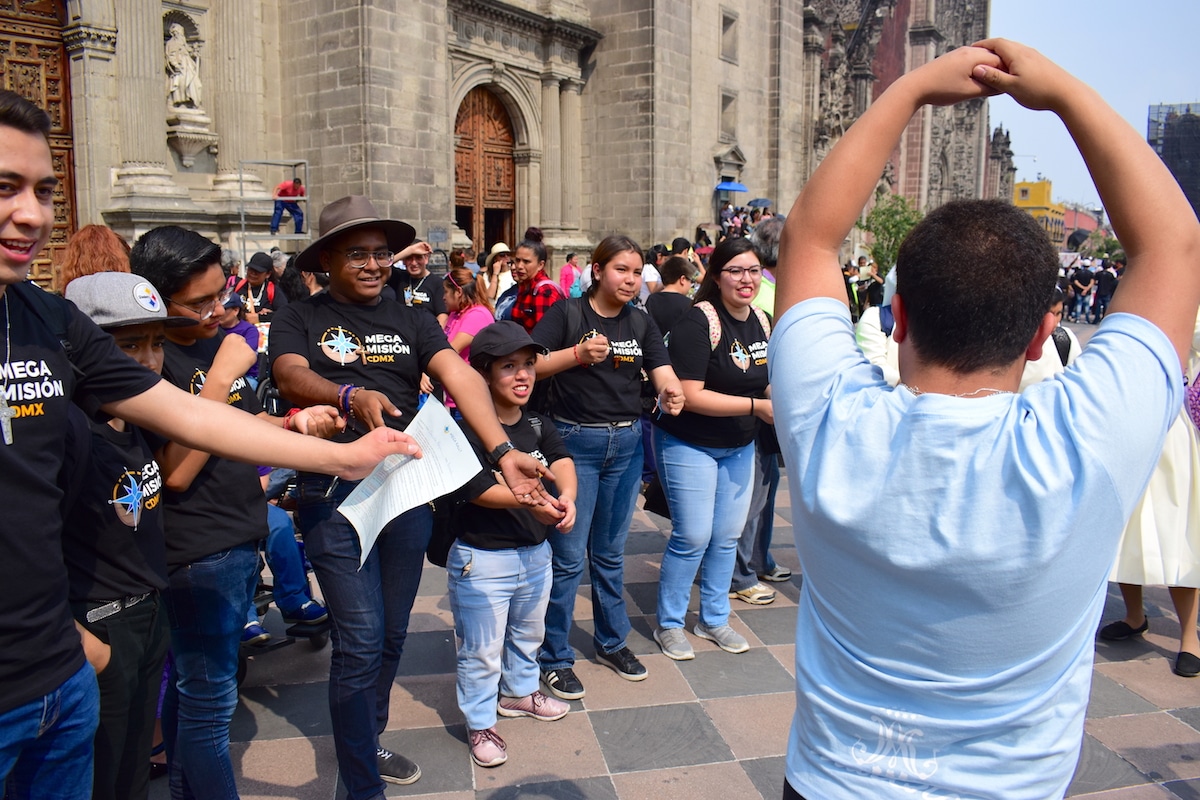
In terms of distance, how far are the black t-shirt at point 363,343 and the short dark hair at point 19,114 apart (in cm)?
145

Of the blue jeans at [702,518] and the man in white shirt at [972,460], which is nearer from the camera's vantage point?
the man in white shirt at [972,460]

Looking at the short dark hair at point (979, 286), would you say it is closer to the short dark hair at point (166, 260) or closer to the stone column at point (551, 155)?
the short dark hair at point (166, 260)

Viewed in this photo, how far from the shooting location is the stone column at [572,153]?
19.4 meters

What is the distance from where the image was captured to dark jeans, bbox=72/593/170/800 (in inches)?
A: 93.0

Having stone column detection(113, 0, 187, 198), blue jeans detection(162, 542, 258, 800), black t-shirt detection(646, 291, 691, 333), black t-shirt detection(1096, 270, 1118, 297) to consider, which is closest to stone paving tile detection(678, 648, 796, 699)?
black t-shirt detection(646, 291, 691, 333)

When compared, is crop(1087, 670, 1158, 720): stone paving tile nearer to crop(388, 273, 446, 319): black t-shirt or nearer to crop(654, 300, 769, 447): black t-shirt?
crop(654, 300, 769, 447): black t-shirt

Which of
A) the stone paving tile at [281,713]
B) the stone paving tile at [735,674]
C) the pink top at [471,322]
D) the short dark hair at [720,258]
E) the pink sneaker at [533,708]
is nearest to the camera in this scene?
the stone paving tile at [281,713]

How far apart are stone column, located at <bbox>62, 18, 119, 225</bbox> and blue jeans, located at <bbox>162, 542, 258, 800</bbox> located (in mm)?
10529

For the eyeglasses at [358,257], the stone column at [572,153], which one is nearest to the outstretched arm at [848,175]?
the eyeglasses at [358,257]

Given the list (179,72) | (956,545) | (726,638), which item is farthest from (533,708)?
(179,72)

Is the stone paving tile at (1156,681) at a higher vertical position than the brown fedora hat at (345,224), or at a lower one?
lower

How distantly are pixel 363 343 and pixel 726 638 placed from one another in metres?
2.65

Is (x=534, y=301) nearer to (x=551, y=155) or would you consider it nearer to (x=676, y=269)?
(x=676, y=269)

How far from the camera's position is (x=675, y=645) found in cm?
475
